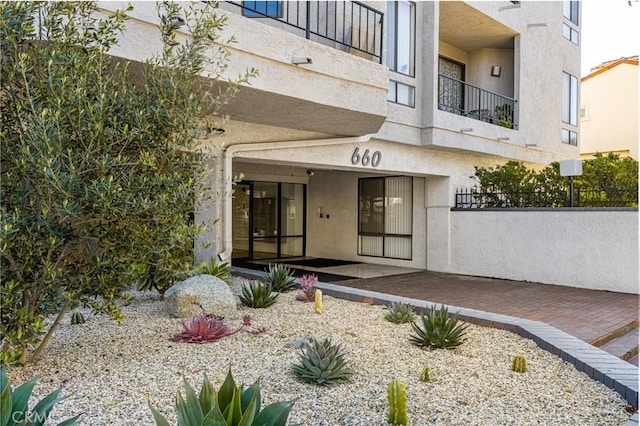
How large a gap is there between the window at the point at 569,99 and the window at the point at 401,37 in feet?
27.6

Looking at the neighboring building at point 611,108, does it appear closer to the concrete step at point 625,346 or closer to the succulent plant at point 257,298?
the concrete step at point 625,346

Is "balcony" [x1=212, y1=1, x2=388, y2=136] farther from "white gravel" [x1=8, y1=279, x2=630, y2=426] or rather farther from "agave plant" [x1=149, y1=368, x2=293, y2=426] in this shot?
"agave plant" [x1=149, y1=368, x2=293, y2=426]

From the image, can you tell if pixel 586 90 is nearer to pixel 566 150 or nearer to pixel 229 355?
pixel 566 150

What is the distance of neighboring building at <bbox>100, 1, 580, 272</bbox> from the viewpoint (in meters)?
8.03

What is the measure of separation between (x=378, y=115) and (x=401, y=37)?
445 cm

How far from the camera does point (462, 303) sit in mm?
9523

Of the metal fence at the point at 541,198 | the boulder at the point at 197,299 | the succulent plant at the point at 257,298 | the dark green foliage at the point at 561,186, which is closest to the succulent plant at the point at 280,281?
the succulent plant at the point at 257,298

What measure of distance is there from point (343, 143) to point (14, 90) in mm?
7446

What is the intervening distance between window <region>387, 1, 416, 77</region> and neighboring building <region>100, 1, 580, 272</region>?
33 millimetres

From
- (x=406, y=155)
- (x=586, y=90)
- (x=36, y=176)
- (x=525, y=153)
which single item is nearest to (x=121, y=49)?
(x=36, y=176)

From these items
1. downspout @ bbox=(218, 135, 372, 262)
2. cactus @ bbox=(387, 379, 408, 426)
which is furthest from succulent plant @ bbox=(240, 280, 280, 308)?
cactus @ bbox=(387, 379, 408, 426)

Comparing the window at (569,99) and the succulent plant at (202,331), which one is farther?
the window at (569,99)

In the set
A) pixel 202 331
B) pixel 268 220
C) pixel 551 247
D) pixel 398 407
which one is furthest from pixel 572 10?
pixel 398 407

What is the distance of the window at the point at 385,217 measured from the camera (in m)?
15.6
